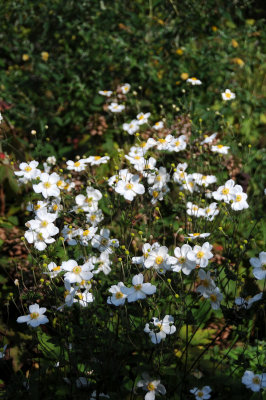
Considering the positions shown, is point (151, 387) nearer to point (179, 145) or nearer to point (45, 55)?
point (179, 145)

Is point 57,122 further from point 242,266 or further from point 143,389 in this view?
point 143,389

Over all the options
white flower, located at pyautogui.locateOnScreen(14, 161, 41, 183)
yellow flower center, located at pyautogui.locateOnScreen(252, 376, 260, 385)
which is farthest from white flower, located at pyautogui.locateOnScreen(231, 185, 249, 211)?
white flower, located at pyautogui.locateOnScreen(14, 161, 41, 183)

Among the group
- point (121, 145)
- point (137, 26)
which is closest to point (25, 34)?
point (137, 26)

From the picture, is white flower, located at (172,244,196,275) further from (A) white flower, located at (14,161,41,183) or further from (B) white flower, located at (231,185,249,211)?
(A) white flower, located at (14,161,41,183)

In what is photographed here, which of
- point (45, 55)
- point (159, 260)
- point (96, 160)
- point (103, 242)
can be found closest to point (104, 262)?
point (103, 242)

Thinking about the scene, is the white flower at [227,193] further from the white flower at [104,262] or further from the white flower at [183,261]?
the white flower at [104,262]
